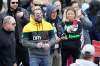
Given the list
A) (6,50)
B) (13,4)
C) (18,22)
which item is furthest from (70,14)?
(6,50)

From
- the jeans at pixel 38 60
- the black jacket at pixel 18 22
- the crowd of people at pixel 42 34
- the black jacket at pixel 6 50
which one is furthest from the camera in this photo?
the black jacket at pixel 18 22

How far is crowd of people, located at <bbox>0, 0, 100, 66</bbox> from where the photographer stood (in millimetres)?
9562

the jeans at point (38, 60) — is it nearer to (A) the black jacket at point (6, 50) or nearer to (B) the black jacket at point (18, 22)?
(A) the black jacket at point (6, 50)

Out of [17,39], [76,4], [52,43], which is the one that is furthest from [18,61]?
[76,4]

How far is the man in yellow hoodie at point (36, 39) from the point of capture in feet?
32.8

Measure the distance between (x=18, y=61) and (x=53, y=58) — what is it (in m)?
0.84

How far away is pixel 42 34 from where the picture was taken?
10086 millimetres

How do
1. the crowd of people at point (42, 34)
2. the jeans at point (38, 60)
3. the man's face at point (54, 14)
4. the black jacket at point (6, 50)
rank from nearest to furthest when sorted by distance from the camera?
1. the black jacket at point (6, 50)
2. the crowd of people at point (42, 34)
3. the jeans at point (38, 60)
4. the man's face at point (54, 14)

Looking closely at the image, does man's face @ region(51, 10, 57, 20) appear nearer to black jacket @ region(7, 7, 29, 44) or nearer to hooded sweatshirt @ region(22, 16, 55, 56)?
black jacket @ region(7, 7, 29, 44)

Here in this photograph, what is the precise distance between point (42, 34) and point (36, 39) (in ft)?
0.58

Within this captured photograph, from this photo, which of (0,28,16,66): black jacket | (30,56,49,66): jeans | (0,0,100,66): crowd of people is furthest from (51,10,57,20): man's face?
(0,28,16,66): black jacket

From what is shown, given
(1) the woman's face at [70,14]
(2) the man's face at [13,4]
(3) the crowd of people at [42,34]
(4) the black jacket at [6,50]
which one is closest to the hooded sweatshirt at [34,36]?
(3) the crowd of people at [42,34]

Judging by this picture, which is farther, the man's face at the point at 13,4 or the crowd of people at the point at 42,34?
the man's face at the point at 13,4

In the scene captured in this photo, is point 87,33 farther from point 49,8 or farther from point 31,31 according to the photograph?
point 31,31
